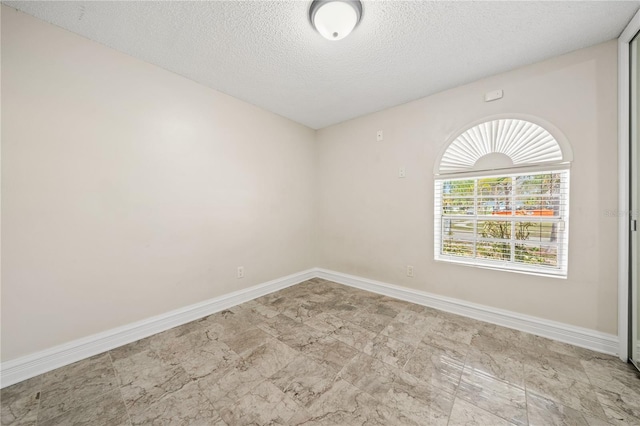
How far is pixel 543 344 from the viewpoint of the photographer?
1.95m

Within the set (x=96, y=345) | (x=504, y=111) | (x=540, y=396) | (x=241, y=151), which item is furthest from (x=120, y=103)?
(x=540, y=396)

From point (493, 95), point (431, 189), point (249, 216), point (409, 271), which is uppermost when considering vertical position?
point (493, 95)

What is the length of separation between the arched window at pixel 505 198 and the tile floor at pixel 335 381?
2.49 feet

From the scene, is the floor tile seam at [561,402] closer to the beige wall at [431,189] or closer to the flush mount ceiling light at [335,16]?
the beige wall at [431,189]

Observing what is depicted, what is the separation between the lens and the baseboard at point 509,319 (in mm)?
1866

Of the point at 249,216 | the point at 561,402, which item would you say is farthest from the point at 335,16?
the point at 561,402

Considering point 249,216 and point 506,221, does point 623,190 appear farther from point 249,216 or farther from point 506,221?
point 249,216

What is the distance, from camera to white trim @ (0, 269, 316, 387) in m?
1.56

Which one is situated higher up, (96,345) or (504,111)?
(504,111)

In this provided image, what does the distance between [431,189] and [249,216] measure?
7.62 ft

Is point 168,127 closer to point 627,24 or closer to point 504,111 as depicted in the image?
point 504,111

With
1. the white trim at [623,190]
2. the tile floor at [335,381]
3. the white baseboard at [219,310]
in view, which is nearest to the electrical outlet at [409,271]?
the white baseboard at [219,310]

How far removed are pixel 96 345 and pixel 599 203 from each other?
4349 mm

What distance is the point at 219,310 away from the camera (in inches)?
103
